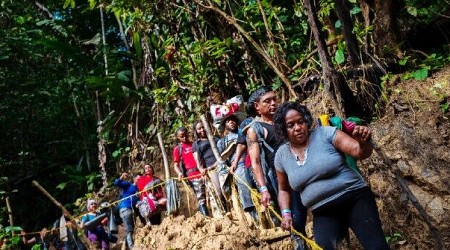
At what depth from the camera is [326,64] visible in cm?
560

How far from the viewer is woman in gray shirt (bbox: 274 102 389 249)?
2.91 metres

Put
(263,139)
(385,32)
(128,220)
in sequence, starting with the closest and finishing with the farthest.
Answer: (263,139), (385,32), (128,220)

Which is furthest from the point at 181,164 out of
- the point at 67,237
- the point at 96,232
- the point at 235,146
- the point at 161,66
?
the point at 161,66

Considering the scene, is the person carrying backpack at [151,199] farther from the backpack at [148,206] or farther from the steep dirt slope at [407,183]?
the steep dirt slope at [407,183]

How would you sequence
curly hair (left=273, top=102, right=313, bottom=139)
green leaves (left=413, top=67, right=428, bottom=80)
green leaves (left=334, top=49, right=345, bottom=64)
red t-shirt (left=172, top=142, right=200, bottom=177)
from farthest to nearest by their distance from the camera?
1. red t-shirt (left=172, top=142, right=200, bottom=177)
2. green leaves (left=334, top=49, right=345, bottom=64)
3. green leaves (left=413, top=67, right=428, bottom=80)
4. curly hair (left=273, top=102, right=313, bottom=139)

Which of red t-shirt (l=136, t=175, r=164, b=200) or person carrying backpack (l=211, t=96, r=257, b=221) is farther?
red t-shirt (l=136, t=175, r=164, b=200)

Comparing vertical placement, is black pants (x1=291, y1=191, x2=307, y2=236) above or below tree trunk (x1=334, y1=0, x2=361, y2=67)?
below

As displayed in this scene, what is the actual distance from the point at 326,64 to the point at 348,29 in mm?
530

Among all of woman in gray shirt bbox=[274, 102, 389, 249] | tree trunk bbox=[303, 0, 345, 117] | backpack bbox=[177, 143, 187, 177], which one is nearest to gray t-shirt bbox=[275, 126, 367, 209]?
woman in gray shirt bbox=[274, 102, 389, 249]

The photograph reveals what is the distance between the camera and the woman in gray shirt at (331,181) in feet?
9.53

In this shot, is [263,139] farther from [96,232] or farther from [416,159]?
[96,232]

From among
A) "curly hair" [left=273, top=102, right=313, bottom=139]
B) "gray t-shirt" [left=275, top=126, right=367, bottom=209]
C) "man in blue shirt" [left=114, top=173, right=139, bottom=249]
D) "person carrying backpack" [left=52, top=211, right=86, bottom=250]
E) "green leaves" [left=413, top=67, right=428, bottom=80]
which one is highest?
"green leaves" [left=413, top=67, right=428, bottom=80]

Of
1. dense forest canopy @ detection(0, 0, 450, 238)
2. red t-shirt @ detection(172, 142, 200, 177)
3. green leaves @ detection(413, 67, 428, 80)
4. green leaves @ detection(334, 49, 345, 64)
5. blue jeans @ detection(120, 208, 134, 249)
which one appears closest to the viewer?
green leaves @ detection(413, 67, 428, 80)

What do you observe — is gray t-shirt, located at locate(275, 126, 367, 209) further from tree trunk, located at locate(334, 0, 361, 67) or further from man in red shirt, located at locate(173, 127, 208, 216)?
man in red shirt, located at locate(173, 127, 208, 216)
